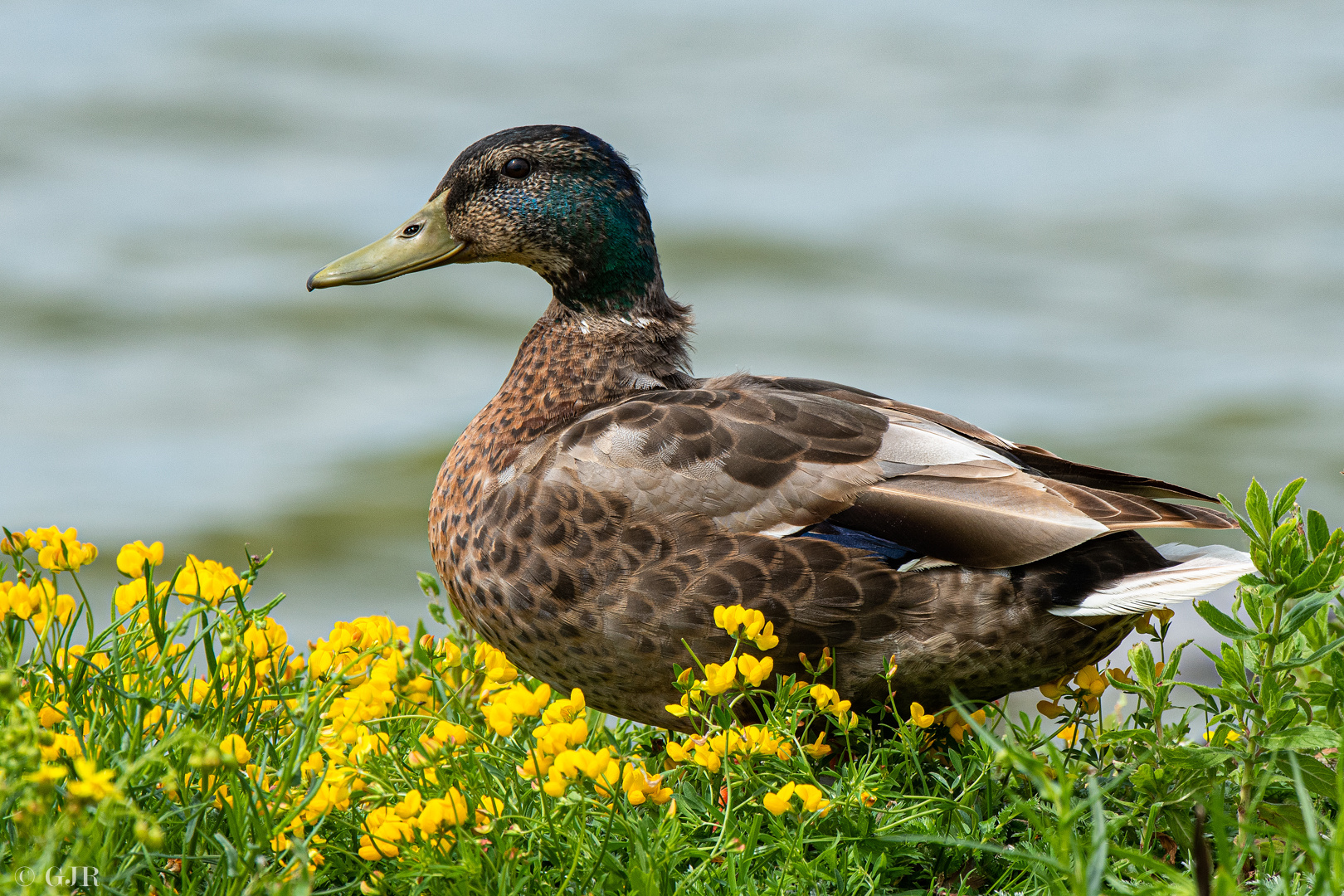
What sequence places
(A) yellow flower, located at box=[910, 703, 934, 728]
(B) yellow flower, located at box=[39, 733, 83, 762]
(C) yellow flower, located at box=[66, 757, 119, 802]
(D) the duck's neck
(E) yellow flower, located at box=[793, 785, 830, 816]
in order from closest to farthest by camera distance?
(C) yellow flower, located at box=[66, 757, 119, 802], (B) yellow flower, located at box=[39, 733, 83, 762], (E) yellow flower, located at box=[793, 785, 830, 816], (A) yellow flower, located at box=[910, 703, 934, 728], (D) the duck's neck

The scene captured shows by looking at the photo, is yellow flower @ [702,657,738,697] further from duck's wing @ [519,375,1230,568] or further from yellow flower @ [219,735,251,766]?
yellow flower @ [219,735,251,766]

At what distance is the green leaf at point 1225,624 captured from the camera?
2.21 m

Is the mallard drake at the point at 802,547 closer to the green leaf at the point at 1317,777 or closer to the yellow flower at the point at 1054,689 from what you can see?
the yellow flower at the point at 1054,689

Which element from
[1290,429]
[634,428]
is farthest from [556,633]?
[1290,429]

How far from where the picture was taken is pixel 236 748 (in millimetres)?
2119

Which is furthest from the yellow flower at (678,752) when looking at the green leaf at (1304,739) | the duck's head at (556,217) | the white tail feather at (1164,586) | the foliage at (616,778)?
the duck's head at (556,217)

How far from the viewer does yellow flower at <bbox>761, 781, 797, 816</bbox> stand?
2.16 metres

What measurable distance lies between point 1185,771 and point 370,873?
1389 mm

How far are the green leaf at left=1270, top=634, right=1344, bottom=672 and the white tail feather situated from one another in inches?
12.9

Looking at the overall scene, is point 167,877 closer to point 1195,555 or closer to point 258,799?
point 258,799

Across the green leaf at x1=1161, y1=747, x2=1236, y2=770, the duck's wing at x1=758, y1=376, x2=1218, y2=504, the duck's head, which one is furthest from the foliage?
the duck's head

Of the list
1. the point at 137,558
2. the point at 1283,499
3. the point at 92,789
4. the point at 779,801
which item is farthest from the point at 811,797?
the point at 137,558

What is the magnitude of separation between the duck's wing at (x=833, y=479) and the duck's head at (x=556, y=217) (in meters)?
0.50

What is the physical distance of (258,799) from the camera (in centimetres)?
209
